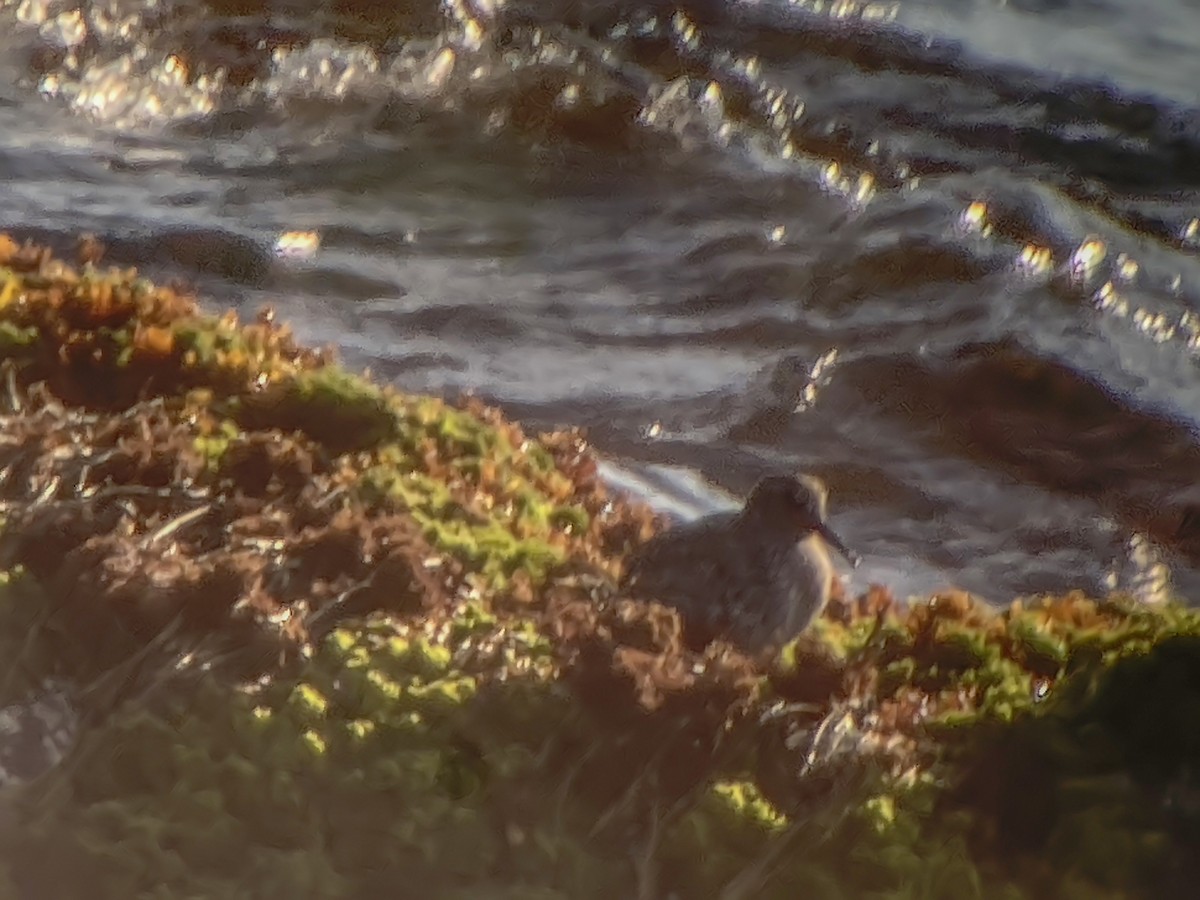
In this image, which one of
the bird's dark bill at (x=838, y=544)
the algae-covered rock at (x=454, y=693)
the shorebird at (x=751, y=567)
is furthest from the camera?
the bird's dark bill at (x=838, y=544)

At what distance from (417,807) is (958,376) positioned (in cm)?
58

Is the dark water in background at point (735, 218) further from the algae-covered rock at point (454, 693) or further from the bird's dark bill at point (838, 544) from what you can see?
the algae-covered rock at point (454, 693)

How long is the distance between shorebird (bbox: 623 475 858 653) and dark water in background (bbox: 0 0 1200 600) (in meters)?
0.06

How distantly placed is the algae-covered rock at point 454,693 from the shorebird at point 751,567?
0.02 metres

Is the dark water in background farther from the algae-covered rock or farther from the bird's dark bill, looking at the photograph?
the algae-covered rock

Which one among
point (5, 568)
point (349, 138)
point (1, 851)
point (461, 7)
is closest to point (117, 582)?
point (5, 568)

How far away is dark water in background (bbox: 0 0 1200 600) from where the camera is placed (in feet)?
3.07

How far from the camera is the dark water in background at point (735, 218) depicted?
937 mm

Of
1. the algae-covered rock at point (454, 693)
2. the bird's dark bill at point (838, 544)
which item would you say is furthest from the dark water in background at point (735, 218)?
the algae-covered rock at point (454, 693)

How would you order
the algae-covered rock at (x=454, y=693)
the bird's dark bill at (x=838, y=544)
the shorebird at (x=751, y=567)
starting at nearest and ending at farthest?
the algae-covered rock at (x=454, y=693) < the shorebird at (x=751, y=567) < the bird's dark bill at (x=838, y=544)

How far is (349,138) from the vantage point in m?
1.25

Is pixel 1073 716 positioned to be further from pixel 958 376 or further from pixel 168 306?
pixel 168 306

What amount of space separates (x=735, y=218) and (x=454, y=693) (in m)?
0.62

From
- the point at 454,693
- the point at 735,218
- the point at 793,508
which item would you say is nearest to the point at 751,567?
the point at 793,508
